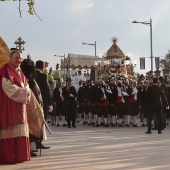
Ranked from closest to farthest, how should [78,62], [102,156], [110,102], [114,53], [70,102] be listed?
1. [102,156]
2. [70,102]
3. [110,102]
4. [114,53]
5. [78,62]


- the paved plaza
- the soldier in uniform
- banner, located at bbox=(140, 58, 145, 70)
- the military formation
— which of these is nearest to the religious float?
the military formation

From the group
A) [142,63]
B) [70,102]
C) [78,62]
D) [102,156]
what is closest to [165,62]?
[142,63]

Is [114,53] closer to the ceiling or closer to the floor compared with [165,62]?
closer to the floor

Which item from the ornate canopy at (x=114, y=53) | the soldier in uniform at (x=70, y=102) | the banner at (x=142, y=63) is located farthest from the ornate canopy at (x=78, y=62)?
the banner at (x=142, y=63)

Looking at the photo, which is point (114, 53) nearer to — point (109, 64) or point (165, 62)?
point (109, 64)

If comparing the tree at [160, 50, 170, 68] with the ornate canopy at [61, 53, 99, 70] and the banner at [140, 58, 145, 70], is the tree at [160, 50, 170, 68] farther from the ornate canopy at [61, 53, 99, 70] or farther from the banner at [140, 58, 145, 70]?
the ornate canopy at [61, 53, 99, 70]

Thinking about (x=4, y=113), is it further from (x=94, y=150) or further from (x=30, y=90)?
(x=94, y=150)

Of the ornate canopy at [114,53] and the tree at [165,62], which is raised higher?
the tree at [165,62]

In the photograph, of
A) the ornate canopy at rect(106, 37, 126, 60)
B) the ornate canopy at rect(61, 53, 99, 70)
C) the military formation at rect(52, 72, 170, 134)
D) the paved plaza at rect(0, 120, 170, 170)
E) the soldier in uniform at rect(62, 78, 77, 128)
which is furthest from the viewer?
the ornate canopy at rect(61, 53, 99, 70)

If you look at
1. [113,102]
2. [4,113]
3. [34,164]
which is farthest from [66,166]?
[113,102]

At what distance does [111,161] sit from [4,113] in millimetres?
2244

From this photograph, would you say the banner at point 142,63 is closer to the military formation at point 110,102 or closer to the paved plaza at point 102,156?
the military formation at point 110,102

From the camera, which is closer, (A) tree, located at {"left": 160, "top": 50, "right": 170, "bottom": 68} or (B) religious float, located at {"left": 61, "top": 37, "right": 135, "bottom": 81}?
(B) religious float, located at {"left": 61, "top": 37, "right": 135, "bottom": 81}

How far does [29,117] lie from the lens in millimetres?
10891
